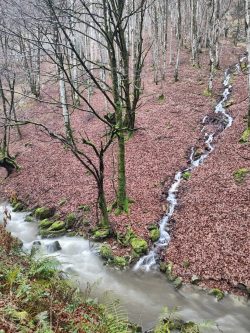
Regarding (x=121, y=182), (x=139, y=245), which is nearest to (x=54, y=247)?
(x=139, y=245)

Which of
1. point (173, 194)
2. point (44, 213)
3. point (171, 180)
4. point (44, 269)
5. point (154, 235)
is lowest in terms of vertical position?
point (44, 213)

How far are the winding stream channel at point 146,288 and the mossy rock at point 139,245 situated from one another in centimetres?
21

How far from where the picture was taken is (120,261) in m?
9.59

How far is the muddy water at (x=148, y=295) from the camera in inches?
290

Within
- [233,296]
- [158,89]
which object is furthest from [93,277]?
[158,89]

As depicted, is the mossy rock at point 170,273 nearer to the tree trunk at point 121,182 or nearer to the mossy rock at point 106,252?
the mossy rock at point 106,252

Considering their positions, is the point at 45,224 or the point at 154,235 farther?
the point at 45,224

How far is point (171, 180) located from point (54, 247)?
5489mm

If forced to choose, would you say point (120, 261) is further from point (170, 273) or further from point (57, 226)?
point (57, 226)

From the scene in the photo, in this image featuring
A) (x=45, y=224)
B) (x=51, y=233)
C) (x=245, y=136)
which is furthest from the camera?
(x=245, y=136)

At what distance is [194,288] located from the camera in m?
8.42

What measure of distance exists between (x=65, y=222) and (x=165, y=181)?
434cm

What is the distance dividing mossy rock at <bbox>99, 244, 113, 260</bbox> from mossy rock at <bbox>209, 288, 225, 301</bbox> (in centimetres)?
311

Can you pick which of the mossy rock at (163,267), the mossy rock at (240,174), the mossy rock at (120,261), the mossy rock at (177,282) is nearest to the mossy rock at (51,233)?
the mossy rock at (120,261)
